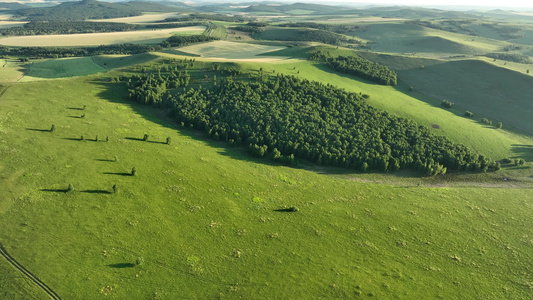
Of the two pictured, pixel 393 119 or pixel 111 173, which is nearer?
pixel 111 173

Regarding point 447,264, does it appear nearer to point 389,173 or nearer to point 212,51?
point 389,173

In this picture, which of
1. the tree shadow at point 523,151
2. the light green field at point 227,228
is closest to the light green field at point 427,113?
the tree shadow at point 523,151

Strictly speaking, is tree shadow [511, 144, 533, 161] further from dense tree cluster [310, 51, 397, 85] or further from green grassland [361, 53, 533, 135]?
dense tree cluster [310, 51, 397, 85]

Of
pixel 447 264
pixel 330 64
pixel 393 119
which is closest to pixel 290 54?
pixel 330 64

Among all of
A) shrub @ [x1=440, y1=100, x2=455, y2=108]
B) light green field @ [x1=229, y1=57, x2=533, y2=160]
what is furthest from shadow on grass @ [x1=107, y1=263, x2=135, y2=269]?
shrub @ [x1=440, y1=100, x2=455, y2=108]

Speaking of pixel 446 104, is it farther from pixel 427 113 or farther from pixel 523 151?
pixel 523 151

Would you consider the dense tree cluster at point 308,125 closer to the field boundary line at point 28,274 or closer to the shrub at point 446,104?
the shrub at point 446,104
